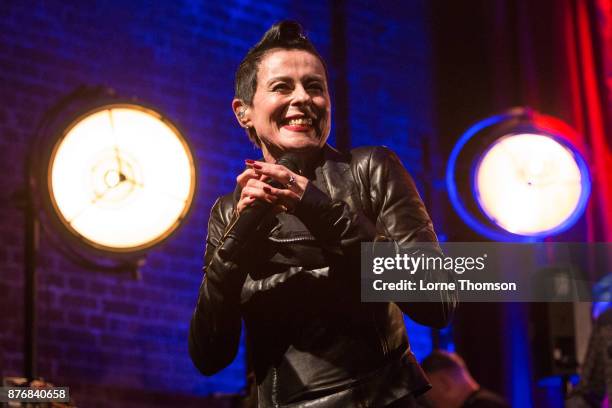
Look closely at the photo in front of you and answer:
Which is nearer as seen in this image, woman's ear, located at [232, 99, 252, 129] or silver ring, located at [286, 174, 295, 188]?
silver ring, located at [286, 174, 295, 188]

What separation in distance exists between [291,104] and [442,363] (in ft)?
9.43

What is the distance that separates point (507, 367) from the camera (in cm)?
559

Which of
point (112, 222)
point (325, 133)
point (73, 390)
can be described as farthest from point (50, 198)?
point (325, 133)

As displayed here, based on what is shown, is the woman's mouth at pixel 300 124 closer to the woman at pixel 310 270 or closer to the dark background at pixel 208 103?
the woman at pixel 310 270

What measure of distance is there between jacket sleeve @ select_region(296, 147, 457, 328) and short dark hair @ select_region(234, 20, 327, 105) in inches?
11.2

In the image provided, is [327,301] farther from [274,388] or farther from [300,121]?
[300,121]

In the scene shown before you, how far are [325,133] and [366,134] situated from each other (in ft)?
12.2

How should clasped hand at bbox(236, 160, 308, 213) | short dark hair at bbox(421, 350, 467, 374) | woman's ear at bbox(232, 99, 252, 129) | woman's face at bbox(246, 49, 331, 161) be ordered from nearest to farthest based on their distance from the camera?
clasped hand at bbox(236, 160, 308, 213) → woman's face at bbox(246, 49, 331, 161) → woman's ear at bbox(232, 99, 252, 129) → short dark hair at bbox(421, 350, 467, 374)

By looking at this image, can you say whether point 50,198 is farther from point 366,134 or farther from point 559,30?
point 559,30

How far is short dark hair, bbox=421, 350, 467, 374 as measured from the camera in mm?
4707

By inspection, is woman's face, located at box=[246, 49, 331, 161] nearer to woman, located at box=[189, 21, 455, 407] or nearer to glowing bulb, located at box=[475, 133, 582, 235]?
woman, located at box=[189, 21, 455, 407]

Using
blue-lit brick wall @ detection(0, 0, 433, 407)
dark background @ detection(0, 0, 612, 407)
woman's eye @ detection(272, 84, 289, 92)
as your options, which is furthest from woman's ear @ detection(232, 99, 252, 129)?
blue-lit brick wall @ detection(0, 0, 433, 407)

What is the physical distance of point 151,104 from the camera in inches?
172

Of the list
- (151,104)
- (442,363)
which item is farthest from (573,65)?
(151,104)
